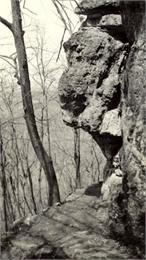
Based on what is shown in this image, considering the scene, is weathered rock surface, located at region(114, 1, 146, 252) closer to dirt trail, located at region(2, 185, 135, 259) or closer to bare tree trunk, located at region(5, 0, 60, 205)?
dirt trail, located at region(2, 185, 135, 259)

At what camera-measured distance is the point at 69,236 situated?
5.34m

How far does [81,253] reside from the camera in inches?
185

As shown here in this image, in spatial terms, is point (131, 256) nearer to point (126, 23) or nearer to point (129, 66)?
point (129, 66)

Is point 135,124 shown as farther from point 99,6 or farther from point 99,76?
point 99,6

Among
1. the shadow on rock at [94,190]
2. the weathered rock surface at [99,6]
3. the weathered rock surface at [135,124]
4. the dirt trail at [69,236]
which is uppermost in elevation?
the weathered rock surface at [99,6]

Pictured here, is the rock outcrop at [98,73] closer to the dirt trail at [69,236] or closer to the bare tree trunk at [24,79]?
the dirt trail at [69,236]

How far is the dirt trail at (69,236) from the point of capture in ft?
15.6

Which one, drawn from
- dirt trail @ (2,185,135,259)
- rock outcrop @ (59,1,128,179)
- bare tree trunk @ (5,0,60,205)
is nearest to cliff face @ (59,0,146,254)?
rock outcrop @ (59,1,128,179)

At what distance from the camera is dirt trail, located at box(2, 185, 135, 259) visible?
4766 millimetres

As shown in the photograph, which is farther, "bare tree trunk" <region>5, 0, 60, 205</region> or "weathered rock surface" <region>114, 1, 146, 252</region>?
"bare tree trunk" <region>5, 0, 60, 205</region>

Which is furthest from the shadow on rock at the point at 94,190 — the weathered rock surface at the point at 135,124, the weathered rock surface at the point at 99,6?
the weathered rock surface at the point at 99,6

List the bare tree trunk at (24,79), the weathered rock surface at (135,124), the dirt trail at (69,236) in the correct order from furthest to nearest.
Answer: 1. the bare tree trunk at (24,79)
2. the dirt trail at (69,236)
3. the weathered rock surface at (135,124)

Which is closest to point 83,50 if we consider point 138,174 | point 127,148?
point 127,148

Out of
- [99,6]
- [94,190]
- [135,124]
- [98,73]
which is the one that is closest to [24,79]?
[98,73]
